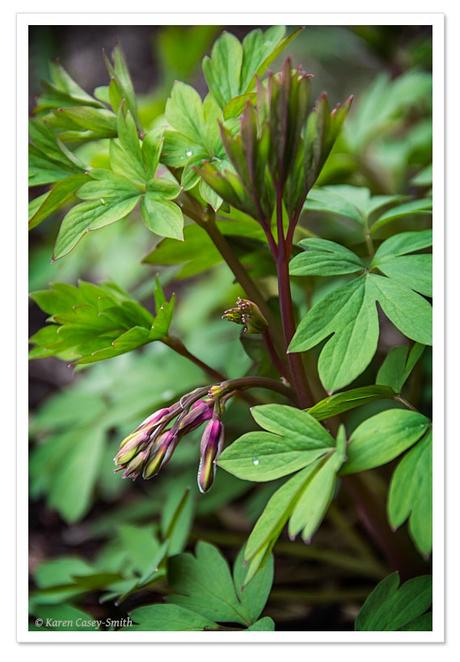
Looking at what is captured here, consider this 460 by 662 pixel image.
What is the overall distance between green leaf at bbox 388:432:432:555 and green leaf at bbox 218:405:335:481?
3.3 inches

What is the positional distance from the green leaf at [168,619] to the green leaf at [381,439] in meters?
0.32

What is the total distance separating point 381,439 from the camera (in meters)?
0.69

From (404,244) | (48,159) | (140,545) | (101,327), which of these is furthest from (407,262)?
(140,545)

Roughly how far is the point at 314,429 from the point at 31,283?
1.05 metres

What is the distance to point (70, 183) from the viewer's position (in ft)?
2.80

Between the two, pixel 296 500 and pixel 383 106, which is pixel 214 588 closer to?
pixel 296 500

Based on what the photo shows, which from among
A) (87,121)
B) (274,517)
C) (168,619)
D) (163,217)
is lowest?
(168,619)

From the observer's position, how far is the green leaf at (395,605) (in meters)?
0.82

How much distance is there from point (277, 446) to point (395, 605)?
31 centimetres
